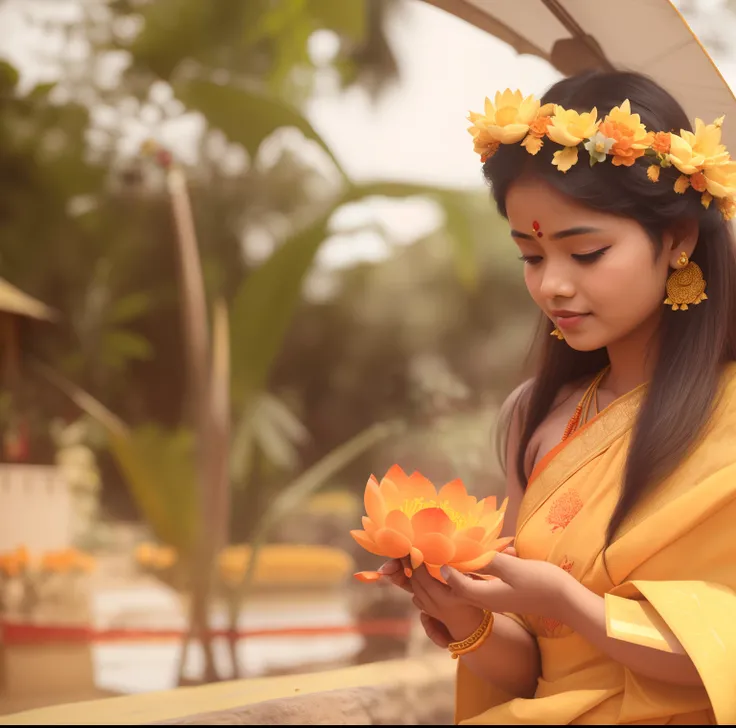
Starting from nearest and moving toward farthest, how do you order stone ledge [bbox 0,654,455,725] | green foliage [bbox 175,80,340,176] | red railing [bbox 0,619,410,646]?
stone ledge [bbox 0,654,455,725] → red railing [bbox 0,619,410,646] → green foliage [bbox 175,80,340,176]

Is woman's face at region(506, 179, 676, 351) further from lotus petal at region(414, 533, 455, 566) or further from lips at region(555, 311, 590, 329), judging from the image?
lotus petal at region(414, 533, 455, 566)

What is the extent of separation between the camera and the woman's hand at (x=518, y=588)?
815mm

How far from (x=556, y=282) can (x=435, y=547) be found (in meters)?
0.29

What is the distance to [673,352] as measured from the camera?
3.05ft

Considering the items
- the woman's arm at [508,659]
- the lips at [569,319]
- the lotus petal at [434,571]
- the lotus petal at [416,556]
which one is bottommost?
the woman's arm at [508,659]

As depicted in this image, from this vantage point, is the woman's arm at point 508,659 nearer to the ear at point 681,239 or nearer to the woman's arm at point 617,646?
the woman's arm at point 617,646

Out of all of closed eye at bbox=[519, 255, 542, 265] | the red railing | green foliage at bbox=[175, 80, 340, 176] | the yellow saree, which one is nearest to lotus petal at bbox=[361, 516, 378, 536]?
the yellow saree

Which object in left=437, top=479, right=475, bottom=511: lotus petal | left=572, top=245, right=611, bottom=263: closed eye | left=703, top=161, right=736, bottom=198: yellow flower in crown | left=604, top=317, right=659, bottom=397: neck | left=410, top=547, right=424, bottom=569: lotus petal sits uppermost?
left=703, top=161, right=736, bottom=198: yellow flower in crown

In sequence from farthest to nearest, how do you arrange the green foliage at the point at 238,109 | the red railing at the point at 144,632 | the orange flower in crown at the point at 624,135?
the green foliage at the point at 238,109, the red railing at the point at 144,632, the orange flower in crown at the point at 624,135

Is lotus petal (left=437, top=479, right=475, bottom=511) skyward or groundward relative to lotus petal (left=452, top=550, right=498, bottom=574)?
skyward

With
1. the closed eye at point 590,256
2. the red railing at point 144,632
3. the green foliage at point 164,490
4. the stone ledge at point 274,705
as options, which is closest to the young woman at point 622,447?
the closed eye at point 590,256

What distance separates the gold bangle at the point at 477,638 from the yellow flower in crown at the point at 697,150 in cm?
48

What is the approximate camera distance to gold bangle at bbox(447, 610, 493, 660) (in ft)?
2.96

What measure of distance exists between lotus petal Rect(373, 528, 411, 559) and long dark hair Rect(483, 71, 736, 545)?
0.22 metres
